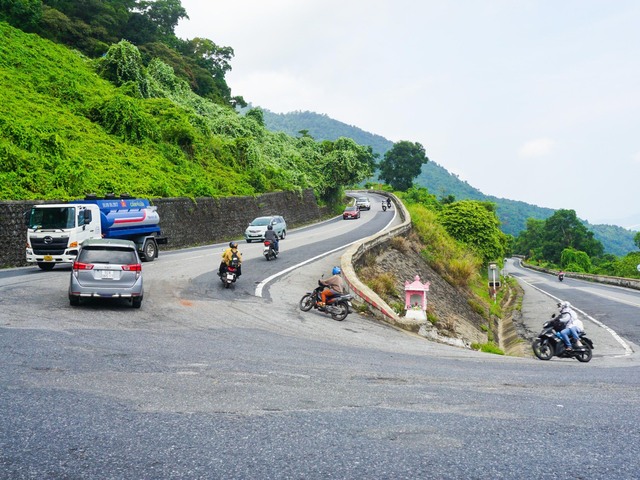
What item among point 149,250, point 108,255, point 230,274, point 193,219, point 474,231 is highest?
point 474,231

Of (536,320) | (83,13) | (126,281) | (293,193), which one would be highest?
(83,13)

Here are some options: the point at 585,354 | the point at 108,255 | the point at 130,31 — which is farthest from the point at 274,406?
the point at 130,31

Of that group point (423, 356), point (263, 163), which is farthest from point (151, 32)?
point (423, 356)

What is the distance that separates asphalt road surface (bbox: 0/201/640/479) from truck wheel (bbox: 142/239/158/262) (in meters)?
10.1

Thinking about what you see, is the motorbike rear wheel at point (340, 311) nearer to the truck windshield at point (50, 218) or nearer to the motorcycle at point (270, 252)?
the motorcycle at point (270, 252)

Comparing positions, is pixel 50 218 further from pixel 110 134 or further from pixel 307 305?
pixel 110 134

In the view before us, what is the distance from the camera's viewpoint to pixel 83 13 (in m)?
58.4

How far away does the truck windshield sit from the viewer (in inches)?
736

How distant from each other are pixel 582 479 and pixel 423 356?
22.4 feet

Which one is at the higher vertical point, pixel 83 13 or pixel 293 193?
pixel 83 13

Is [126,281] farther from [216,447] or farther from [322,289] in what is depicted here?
[216,447]

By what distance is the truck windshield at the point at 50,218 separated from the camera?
61.3 ft

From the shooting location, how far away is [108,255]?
13.3 m

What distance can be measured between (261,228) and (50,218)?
17.4 m
